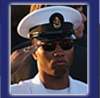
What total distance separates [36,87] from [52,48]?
0.74 m

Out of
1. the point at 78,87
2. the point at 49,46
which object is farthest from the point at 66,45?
the point at 78,87

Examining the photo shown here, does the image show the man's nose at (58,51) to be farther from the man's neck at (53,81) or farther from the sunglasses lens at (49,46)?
the man's neck at (53,81)

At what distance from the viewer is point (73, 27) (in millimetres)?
6133

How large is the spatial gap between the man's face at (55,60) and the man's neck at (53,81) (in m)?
0.07

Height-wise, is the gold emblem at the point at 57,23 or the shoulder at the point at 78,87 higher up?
the gold emblem at the point at 57,23

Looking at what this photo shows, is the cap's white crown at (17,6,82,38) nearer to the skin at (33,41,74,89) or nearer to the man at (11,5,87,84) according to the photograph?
the man at (11,5,87,84)

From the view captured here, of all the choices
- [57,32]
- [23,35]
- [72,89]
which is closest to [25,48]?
[23,35]

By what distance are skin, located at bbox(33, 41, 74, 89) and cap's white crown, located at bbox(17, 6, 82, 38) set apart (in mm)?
417

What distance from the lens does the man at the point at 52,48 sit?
234 inches

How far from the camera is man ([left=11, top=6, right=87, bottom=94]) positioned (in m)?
5.94

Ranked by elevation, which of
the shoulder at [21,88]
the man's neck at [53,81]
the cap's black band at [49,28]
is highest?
the cap's black band at [49,28]

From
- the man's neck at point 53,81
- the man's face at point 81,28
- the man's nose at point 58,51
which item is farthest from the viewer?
the man's face at point 81,28

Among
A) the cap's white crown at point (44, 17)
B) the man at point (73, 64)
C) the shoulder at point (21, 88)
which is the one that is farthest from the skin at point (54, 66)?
the cap's white crown at point (44, 17)

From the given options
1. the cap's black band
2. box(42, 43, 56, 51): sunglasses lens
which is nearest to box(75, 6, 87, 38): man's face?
the cap's black band
